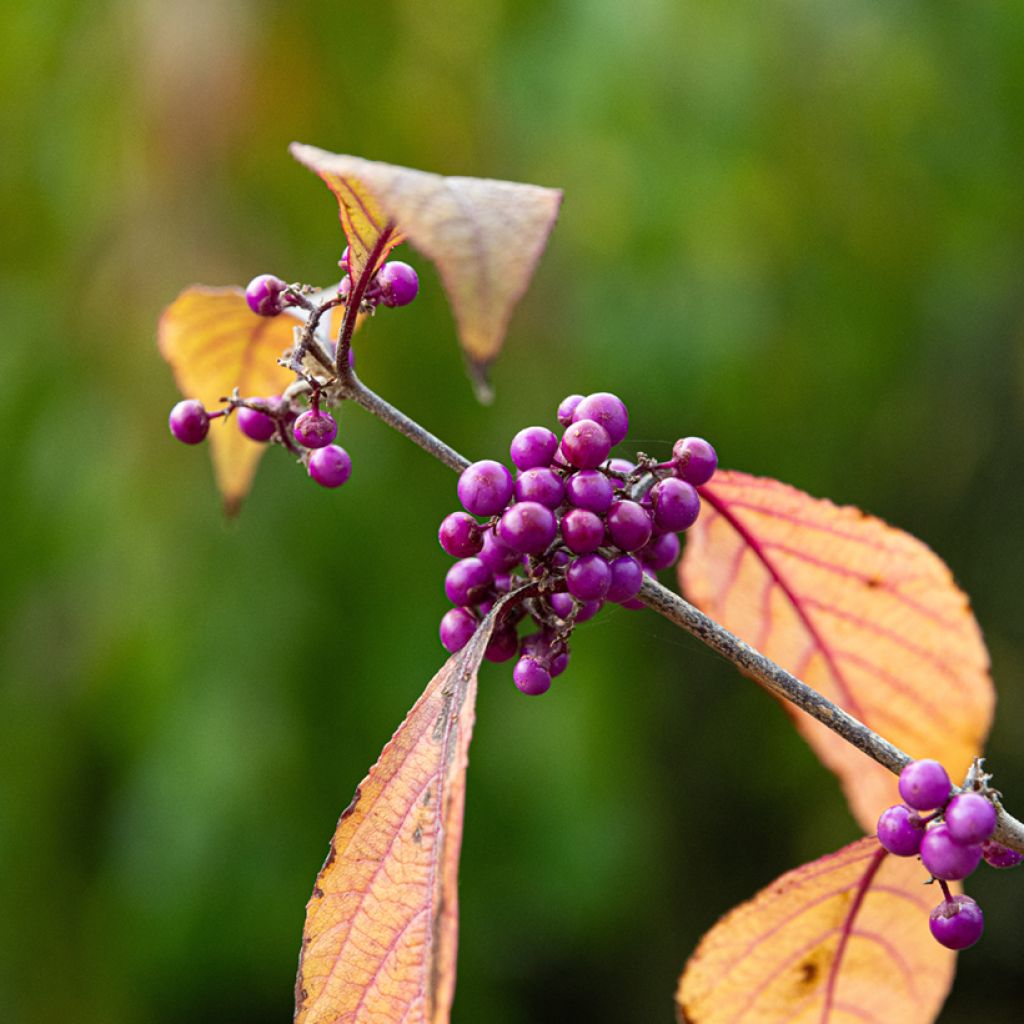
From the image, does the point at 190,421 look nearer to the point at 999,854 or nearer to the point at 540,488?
the point at 540,488

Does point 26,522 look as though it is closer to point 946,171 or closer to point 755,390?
point 755,390

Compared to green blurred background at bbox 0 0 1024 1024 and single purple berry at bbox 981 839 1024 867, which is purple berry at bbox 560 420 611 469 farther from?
green blurred background at bbox 0 0 1024 1024

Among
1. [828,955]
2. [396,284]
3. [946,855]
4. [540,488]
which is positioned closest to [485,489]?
[540,488]

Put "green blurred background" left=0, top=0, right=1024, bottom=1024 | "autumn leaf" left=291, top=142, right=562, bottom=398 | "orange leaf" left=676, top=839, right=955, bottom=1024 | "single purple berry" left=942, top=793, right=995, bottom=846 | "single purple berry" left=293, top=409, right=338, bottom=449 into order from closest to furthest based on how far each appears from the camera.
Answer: "autumn leaf" left=291, top=142, right=562, bottom=398 → "single purple berry" left=942, top=793, right=995, bottom=846 → "single purple berry" left=293, top=409, right=338, bottom=449 → "orange leaf" left=676, top=839, right=955, bottom=1024 → "green blurred background" left=0, top=0, right=1024, bottom=1024

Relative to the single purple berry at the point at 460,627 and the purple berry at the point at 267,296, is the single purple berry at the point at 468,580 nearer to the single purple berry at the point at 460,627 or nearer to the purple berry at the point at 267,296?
the single purple berry at the point at 460,627

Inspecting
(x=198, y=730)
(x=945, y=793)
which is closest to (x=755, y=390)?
(x=198, y=730)

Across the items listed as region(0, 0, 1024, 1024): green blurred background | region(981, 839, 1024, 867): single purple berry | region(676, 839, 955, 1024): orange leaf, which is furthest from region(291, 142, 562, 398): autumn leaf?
region(0, 0, 1024, 1024): green blurred background

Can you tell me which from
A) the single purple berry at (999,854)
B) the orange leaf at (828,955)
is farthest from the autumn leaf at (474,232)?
the orange leaf at (828,955)

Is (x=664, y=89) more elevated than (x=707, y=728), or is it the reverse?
(x=664, y=89)

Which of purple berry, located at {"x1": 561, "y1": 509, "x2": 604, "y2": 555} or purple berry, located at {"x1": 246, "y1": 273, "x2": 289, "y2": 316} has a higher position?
purple berry, located at {"x1": 246, "y1": 273, "x2": 289, "y2": 316}
